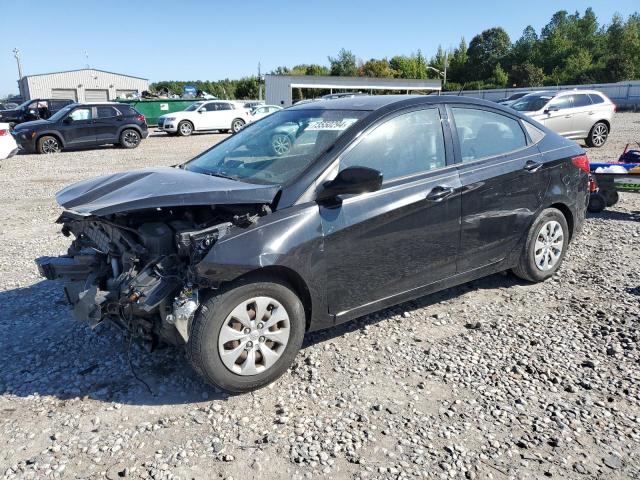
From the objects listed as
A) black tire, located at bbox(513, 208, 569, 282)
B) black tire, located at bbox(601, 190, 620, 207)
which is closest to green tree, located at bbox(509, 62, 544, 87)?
black tire, located at bbox(601, 190, 620, 207)

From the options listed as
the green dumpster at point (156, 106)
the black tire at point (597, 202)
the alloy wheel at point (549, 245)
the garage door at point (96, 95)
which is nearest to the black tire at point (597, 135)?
the black tire at point (597, 202)

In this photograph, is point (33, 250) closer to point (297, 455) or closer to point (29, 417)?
point (29, 417)

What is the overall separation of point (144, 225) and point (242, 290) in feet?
2.96

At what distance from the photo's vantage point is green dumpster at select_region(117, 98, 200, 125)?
31.5 metres

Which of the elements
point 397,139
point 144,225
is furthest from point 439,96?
point 144,225

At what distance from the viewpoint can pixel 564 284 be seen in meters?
5.08

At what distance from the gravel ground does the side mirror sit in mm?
1227

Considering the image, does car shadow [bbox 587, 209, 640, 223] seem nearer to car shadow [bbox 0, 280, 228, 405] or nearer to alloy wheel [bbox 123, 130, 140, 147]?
car shadow [bbox 0, 280, 228, 405]

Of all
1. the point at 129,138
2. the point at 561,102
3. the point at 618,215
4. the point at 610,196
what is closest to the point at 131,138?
the point at 129,138

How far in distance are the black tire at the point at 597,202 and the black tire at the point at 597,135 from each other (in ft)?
27.8

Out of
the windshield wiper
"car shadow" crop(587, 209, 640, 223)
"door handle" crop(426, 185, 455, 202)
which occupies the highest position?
the windshield wiper

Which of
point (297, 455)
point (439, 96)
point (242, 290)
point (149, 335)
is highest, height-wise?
Result: point (439, 96)

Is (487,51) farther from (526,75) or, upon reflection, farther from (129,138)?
(129,138)

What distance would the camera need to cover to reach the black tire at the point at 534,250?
4812 millimetres
